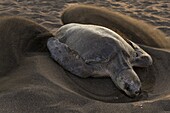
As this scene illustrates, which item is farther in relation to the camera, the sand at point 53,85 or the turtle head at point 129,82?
the turtle head at point 129,82

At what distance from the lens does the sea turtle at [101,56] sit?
3484 millimetres

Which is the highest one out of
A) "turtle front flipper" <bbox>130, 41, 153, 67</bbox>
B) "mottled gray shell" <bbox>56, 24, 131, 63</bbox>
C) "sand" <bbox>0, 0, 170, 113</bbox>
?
"mottled gray shell" <bbox>56, 24, 131, 63</bbox>

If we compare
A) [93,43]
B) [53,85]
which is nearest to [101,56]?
[93,43]

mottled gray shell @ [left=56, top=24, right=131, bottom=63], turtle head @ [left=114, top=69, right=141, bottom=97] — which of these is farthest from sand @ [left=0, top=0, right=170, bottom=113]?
mottled gray shell @ [left=56, top=24, right=131, bottom=63]

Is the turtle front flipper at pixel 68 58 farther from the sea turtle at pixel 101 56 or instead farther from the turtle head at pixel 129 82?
Answer: the turtle head at pixel 129 82

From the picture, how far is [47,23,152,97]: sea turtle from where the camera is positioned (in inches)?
137

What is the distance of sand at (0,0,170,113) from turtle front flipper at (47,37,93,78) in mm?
62

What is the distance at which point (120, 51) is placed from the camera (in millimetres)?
3670

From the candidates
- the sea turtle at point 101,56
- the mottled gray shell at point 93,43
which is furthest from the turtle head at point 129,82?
the mottled gray shell at point 93,43

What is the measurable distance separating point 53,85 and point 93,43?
71cm

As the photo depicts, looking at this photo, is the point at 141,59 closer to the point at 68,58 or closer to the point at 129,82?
the point at 129,82

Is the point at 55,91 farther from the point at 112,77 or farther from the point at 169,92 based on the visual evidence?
the point at 169,92

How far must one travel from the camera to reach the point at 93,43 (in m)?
3.76

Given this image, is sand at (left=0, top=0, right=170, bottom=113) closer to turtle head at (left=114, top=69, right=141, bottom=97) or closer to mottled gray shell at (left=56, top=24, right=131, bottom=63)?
turtle head at (left=114, top=69, right=141, bottom=97)
